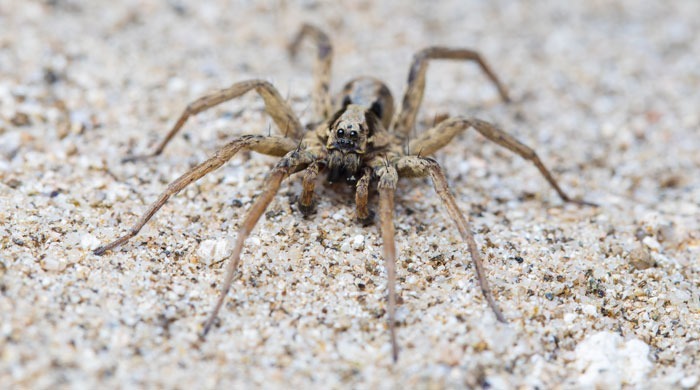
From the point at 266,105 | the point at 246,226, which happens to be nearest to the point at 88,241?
the point at 246,226

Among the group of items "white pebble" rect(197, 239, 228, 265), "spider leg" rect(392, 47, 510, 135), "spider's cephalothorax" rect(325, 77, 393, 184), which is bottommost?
"white pebble" rect(197, 239, 228, 265)

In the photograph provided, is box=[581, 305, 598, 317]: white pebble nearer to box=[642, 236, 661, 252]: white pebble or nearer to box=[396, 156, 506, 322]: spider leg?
box=[396, 156, 506, 322]: spider leg

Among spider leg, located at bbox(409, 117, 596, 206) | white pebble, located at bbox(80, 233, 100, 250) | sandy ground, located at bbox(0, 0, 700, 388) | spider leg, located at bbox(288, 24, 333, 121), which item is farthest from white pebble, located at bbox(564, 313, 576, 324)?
white pebble, located at bbox(80, 233, 100, 250)

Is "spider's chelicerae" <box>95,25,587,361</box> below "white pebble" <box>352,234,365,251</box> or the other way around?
the other way around

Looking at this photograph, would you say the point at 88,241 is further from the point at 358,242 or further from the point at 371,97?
the point at 371,97

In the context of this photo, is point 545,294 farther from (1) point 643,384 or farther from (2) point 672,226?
(2) point 672,226
